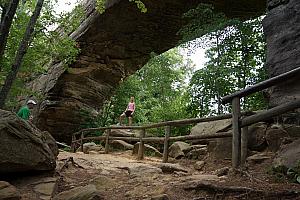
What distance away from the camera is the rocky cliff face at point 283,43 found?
495 cm

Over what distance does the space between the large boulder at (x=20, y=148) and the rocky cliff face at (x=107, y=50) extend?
24.3ft

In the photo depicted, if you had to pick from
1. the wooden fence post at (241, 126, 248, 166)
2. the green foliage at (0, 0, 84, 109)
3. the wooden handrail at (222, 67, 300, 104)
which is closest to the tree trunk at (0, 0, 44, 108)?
the green foliage at (0, 0, 84, 109)

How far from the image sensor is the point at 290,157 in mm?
3369

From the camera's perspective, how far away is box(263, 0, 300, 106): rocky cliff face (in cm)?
495

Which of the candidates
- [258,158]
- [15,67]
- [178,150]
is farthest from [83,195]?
[15,67]

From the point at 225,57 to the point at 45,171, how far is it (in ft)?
19.0

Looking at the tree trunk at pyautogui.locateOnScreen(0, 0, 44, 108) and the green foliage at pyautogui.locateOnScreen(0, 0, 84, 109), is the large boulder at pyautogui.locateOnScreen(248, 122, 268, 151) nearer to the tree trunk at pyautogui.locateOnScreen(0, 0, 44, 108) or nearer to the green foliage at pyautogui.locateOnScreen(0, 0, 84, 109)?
the tree trunk at pyautogui.locateOnScreen(0, 0, 44, 108)

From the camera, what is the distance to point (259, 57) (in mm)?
7918

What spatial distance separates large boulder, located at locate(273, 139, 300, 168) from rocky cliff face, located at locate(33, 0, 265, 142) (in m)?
8.03

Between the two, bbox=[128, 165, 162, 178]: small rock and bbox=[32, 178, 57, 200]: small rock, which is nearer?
bbox=[32, 178, 57, 200]: small rock

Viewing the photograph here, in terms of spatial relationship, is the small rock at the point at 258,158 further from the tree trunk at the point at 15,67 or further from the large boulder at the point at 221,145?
the tree trunk at the point at 15,67

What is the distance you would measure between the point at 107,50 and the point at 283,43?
962cm

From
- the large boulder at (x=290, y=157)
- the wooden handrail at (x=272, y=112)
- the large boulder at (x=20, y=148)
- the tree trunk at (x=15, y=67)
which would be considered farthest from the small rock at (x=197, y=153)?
the tree trunk at (x=15, y=67)

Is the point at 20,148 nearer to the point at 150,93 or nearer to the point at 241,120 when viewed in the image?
the point at 241,120
